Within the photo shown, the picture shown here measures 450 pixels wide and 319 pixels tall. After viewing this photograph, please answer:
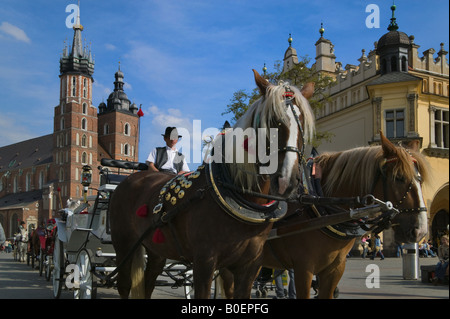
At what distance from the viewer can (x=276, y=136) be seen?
311 cm

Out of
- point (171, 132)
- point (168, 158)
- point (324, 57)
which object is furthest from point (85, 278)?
point (324, 57)

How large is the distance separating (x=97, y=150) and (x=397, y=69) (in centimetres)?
7023

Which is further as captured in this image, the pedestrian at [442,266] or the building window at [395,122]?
the building window at [395,122]

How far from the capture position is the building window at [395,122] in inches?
1040

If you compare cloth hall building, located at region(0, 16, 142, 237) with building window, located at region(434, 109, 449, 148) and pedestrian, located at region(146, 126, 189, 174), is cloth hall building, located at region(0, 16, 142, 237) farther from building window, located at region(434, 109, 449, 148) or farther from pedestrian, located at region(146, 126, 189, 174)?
pedestrian, located at region(146, 126, 189, 174)

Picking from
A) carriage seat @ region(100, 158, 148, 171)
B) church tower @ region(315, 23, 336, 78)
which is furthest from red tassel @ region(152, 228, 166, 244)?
church tower @ region(315, 23, 336, 78)

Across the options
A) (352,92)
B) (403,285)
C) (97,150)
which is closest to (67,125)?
(97,150)

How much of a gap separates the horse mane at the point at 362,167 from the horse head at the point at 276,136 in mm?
1267

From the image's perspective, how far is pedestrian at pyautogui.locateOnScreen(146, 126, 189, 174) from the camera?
5547mm

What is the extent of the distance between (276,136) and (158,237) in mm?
1497

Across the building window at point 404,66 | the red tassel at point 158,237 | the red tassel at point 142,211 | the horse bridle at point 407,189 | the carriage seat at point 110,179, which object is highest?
the building window at point 404,66

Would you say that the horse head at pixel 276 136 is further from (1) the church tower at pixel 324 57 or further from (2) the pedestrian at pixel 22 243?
(1) the church tower at pixel 324 57

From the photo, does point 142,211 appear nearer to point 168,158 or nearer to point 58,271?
point 168,158

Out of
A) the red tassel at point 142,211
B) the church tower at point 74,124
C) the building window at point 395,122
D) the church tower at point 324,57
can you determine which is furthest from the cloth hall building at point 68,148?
the red tassel at point 142,211
